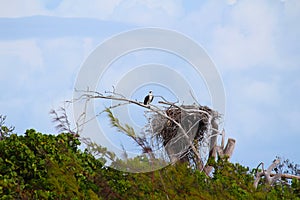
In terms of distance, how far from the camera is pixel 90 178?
8844 mm

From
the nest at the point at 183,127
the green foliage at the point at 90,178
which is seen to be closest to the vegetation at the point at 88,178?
the green foliage at the point at 90,178

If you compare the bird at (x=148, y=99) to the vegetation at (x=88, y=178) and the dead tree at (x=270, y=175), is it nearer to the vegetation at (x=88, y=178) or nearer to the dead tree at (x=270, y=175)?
the vegetation at (x=88, y=178)

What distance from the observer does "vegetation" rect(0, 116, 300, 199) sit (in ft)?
22.6

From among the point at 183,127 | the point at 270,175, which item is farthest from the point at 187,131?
the point at 270,175

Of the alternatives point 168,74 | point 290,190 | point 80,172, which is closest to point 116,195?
point 80,172

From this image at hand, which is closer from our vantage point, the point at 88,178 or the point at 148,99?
the point at 88,178

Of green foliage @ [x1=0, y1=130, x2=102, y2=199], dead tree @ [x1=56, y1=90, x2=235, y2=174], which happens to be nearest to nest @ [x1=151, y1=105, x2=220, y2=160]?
dead tree @ [x1=56, y1=90, x2=235, y2=174]

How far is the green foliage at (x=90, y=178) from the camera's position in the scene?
691 cm

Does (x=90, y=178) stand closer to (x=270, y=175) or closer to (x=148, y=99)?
(x=148, y=99)

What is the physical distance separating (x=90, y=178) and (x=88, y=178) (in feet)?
0.13

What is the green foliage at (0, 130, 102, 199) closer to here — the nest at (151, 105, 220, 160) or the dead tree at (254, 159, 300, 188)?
the nest at (151, 105, 220, 160)

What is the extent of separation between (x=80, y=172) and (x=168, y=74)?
1942 millimetres

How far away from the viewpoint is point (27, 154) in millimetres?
8492

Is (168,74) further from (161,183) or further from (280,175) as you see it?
(280,175)
